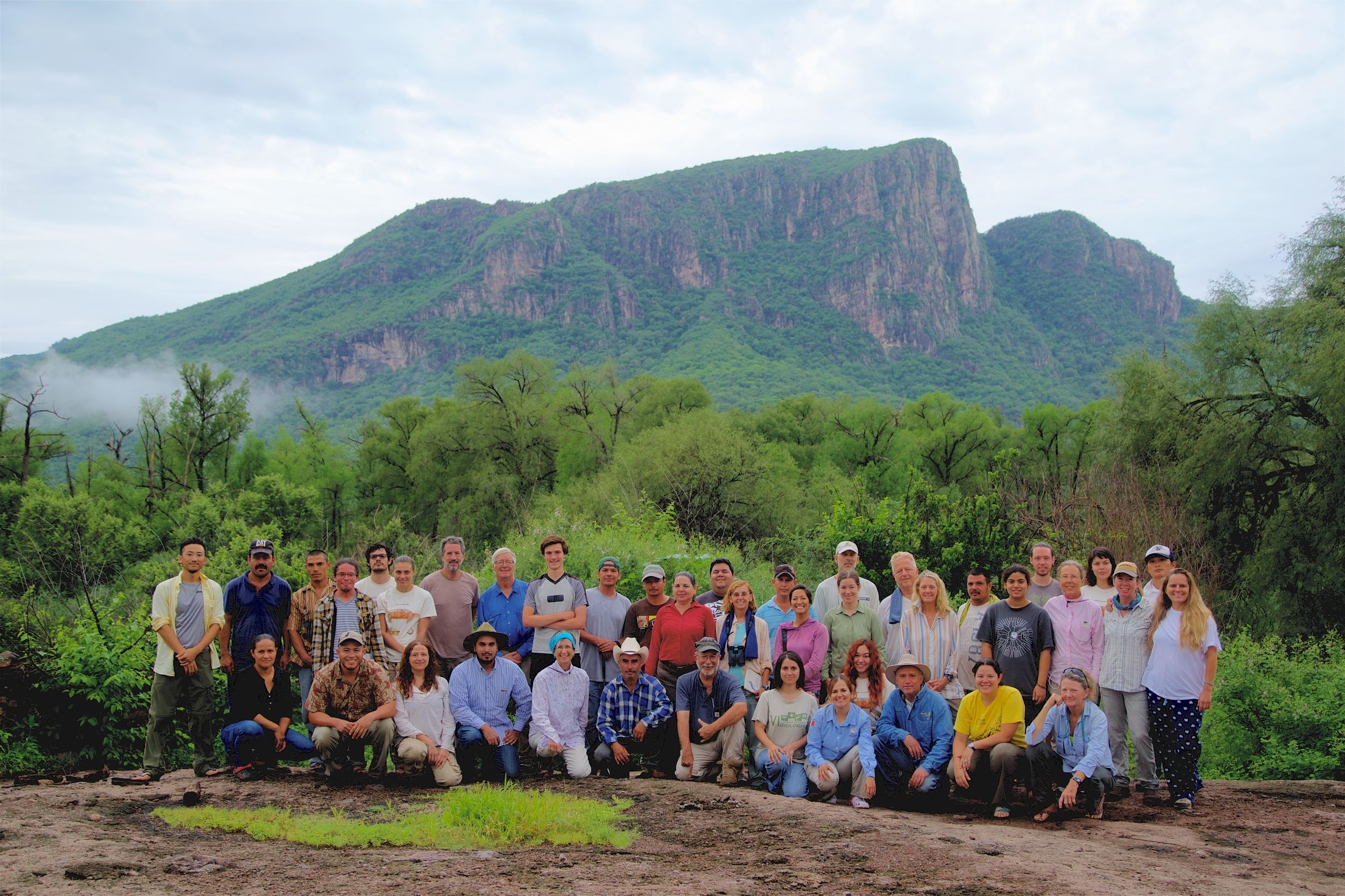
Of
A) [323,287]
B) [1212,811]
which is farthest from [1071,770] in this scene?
[323,287]

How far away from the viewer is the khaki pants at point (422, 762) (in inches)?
309

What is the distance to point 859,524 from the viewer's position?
595 inches

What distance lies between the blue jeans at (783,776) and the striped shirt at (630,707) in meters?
0.98

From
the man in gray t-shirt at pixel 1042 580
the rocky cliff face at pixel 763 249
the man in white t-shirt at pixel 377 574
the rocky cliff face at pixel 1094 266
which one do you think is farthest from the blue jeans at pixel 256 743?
the rocky cliff face at pixel 1094 266

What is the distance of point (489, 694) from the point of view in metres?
8.30

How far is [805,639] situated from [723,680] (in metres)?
0.81

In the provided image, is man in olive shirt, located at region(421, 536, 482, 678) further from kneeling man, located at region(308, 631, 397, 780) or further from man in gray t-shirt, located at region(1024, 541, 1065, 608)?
man in gray t-shirt, located at region(1024, 541, 1065, 608)

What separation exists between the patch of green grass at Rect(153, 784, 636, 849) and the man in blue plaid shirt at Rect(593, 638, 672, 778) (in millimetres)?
1398

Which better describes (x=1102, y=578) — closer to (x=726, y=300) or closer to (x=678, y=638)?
(x=678, y=638)

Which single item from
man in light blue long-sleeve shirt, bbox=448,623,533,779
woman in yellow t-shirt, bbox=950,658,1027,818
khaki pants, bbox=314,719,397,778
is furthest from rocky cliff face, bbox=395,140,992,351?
woman in yellow t-shirt, bbox=950,658,1027,818

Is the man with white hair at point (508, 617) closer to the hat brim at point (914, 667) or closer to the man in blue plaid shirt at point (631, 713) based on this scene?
the man in blue plaid shirt at point (631, 713)

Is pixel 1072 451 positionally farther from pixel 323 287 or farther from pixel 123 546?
pixel 323 287

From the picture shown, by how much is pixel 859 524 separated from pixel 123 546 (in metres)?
29.9

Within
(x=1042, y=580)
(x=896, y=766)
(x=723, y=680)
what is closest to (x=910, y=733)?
(x=896, y=766)
